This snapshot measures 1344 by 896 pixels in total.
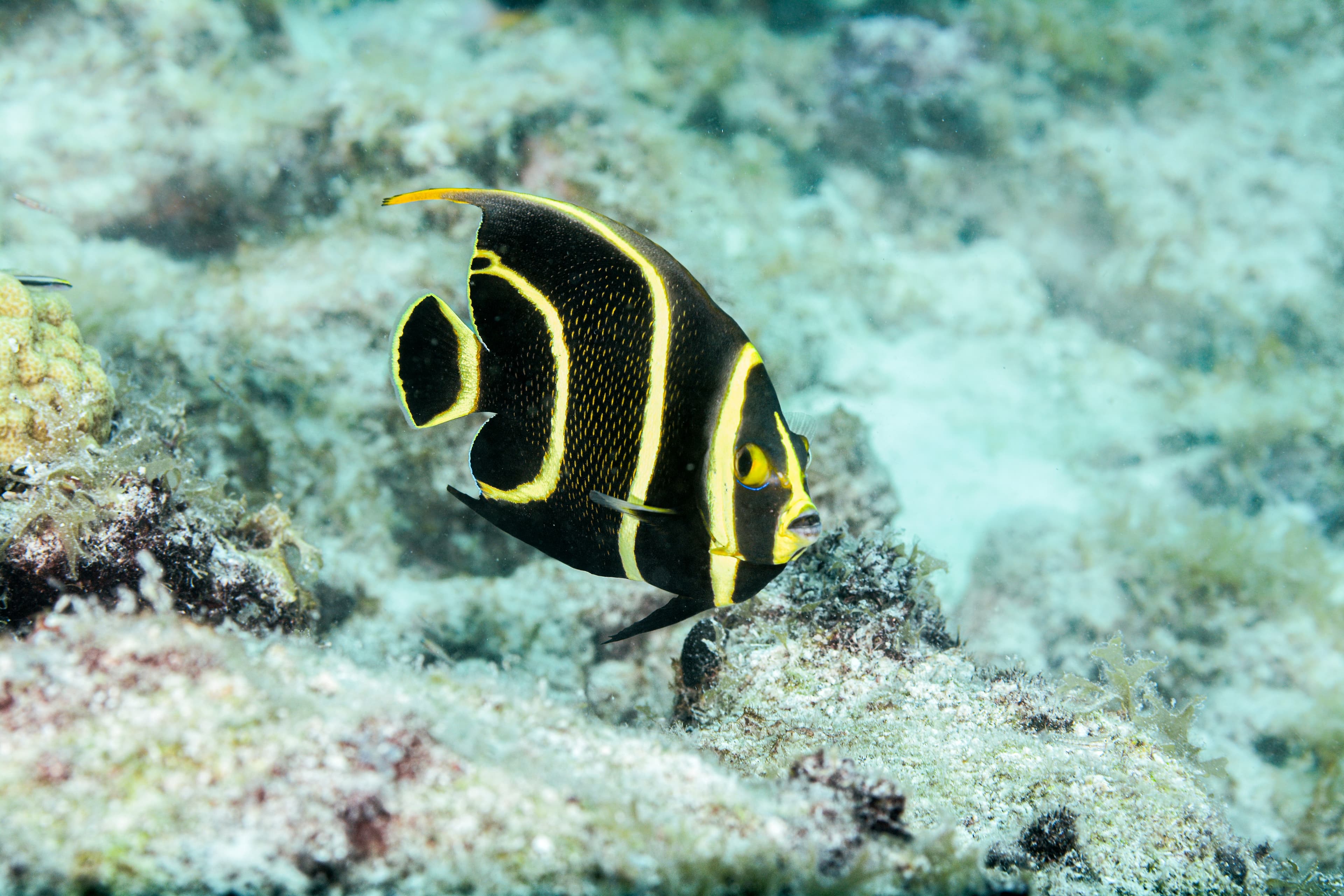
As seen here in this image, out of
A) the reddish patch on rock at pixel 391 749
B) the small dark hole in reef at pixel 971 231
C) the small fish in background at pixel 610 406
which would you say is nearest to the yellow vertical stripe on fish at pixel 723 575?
the small fish in background at pixel 610 406

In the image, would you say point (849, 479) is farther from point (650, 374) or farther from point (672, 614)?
point (650, 374)

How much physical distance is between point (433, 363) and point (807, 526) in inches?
33.2

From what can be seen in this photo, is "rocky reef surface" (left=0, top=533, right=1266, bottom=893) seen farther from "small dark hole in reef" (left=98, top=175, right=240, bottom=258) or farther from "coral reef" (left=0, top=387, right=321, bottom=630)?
"small dark hole in reef" (left=98, top=175, right=240, bottom=258)

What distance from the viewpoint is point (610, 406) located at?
1360 millimetres

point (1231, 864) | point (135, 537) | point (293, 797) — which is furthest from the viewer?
point (135, 537)

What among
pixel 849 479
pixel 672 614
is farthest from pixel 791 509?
pixel 849 479

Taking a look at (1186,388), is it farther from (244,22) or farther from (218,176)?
(244,22)

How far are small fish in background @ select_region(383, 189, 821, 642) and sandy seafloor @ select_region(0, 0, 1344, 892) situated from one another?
36 cm

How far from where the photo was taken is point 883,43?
6.26 meters

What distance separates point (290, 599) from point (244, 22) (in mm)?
4728

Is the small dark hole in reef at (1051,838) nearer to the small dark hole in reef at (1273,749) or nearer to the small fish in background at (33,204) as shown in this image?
the small dark hole in reef at (1273,749)

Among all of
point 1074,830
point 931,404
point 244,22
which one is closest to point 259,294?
point 244,22

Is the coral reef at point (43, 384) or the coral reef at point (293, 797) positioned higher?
the coral reef at point (293, 797)

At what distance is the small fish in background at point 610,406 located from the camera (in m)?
1.28
